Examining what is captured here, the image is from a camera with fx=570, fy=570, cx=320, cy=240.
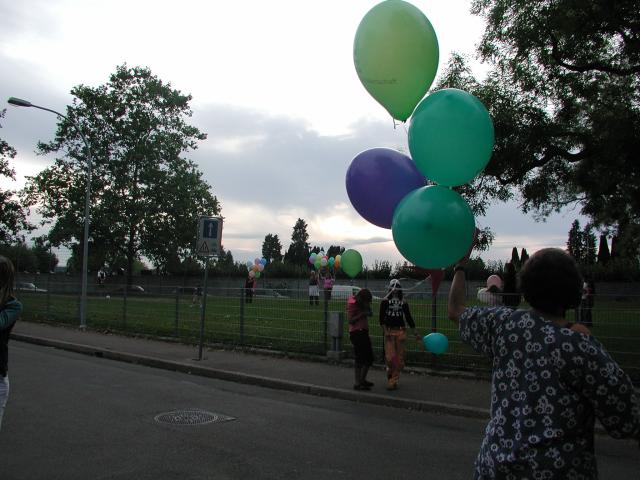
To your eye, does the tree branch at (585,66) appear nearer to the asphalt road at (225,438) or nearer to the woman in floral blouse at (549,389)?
the asphalt road at (225,438)

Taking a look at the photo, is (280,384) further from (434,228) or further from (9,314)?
(434,228)

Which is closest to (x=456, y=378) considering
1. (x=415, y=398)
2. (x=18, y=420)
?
(x=415, y=398)

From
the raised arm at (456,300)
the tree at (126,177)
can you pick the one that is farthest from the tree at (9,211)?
the raised arm at (456,300)

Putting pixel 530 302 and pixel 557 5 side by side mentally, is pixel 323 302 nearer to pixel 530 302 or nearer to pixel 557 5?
pixel 557 5

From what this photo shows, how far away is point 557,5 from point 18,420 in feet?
35.1

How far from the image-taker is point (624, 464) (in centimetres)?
593

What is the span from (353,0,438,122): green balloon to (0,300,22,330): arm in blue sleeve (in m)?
3.69

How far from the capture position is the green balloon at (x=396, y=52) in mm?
5262

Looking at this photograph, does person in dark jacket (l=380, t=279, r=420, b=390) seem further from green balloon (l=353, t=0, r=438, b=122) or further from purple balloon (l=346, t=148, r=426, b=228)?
green balloon (l=353, t=0, r=438, b=122)

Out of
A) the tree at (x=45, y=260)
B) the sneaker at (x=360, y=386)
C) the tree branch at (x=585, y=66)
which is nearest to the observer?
the sneaker at (x=360, y=386)

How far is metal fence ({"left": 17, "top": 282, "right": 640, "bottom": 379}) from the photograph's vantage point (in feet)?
31.3

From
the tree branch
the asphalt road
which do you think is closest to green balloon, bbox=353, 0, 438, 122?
the asphalt road

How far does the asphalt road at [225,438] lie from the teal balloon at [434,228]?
7.24ft

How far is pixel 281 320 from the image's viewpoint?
1351 centimetres
